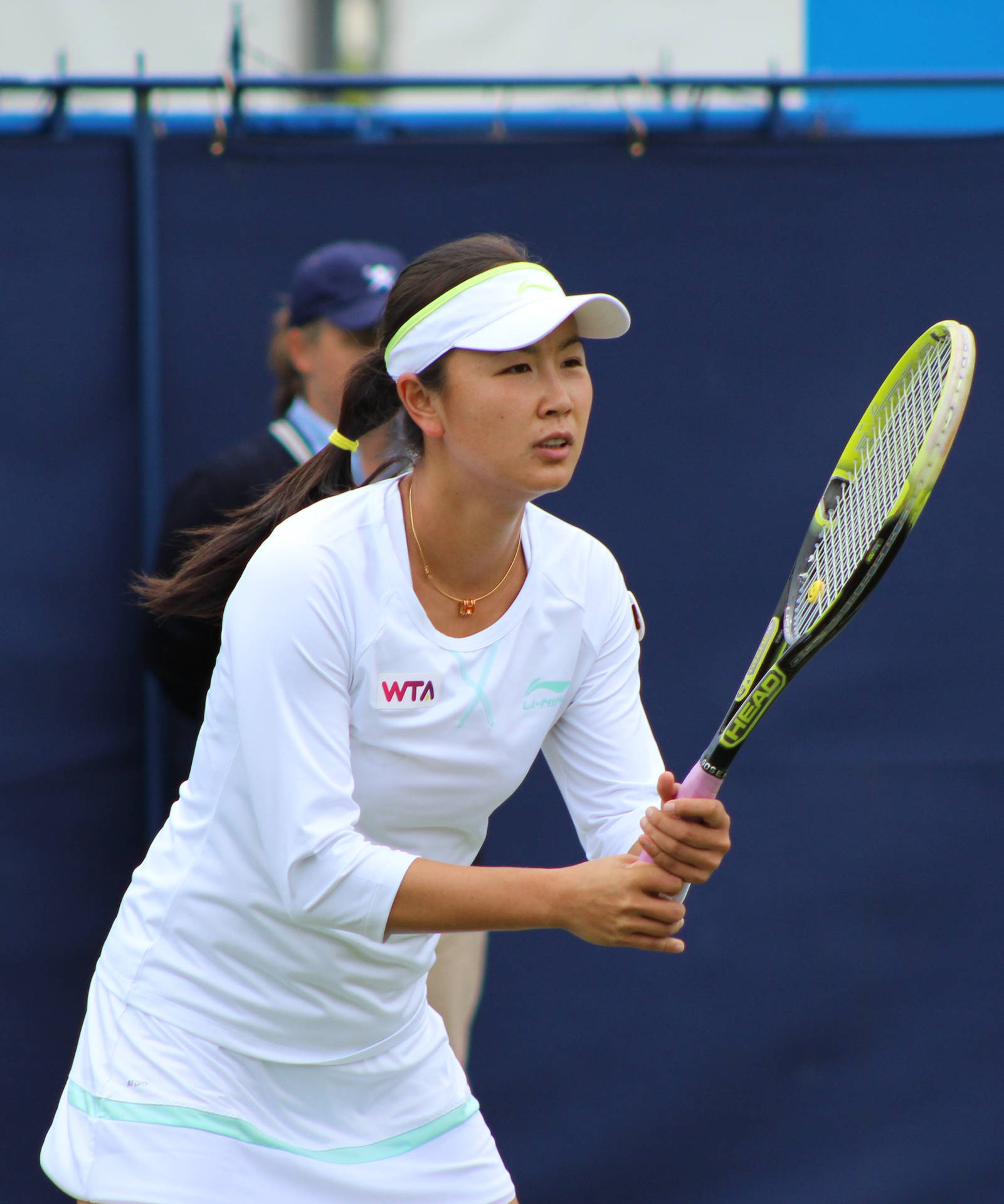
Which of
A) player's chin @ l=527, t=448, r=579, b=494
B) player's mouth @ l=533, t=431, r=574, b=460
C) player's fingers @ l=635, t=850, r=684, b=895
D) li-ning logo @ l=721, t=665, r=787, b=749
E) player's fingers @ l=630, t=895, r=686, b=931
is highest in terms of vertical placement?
player's mouth @ l=533, t=431, r=574, b=460

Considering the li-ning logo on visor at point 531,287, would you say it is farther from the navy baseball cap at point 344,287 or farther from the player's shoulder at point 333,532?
the navy baseball cap at point 344,287

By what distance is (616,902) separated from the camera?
1.75 m

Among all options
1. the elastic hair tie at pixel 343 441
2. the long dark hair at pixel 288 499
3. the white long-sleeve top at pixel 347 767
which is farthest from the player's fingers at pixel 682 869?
the elastic hair tie at pixel 343 441

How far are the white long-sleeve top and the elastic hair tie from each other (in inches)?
9.8

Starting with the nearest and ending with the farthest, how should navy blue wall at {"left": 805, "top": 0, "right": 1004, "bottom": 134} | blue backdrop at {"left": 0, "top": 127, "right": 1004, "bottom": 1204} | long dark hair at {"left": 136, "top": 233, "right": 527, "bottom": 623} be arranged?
long dark hair at {"left": 136, "top": 233, "right": 527, "bottom": 623} < blue backdrop at {"left": 0, "top": 127, "right": 1004, "bottom": 1204} < navy blue wall at {"left": 805, "top": 0, "right": 1004, "bottom": 134}

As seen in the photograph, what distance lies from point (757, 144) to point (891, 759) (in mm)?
1360

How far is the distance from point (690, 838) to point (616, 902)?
117mm

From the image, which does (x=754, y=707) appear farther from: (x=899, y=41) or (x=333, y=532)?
(x=899, y=41)

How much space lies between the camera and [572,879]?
5.80 feet

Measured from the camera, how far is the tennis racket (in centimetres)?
168

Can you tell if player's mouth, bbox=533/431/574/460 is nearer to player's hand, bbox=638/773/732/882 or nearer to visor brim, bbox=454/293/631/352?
visor brim, bbox=454/293/631/352

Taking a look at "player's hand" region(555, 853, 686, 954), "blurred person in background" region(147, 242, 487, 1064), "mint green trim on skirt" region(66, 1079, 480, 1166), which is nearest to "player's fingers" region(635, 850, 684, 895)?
"player's hand" region(555, 853, 686, 954)

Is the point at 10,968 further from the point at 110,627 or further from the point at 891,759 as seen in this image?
the point at 891,759

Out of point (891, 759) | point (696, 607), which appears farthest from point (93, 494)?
point (891, 759)
